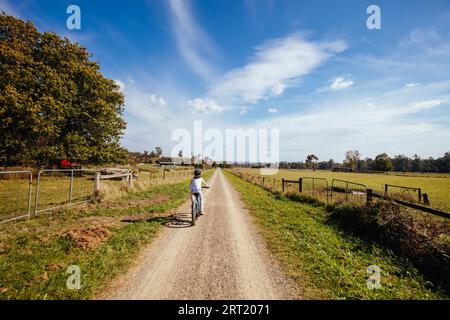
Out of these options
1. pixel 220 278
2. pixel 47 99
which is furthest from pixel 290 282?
pixel 47 99

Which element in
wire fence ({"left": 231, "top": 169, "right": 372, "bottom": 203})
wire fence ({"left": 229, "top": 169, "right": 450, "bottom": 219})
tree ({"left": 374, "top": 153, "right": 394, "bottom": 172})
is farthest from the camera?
tree ({"left": 374, "top": 153, "right": 394, "bottom": 172})

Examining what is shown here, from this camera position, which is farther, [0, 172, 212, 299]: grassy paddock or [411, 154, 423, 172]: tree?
[411, 154, 423, 172]: tree

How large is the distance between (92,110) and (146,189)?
16.8 metres

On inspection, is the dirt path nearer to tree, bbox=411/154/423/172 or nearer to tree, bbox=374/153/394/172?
tree, bbox=374/153/394/172

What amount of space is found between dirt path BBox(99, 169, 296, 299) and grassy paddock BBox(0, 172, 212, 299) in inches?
20.7

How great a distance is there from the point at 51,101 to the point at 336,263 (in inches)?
1112

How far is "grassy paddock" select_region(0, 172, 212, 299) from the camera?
13.4 ft

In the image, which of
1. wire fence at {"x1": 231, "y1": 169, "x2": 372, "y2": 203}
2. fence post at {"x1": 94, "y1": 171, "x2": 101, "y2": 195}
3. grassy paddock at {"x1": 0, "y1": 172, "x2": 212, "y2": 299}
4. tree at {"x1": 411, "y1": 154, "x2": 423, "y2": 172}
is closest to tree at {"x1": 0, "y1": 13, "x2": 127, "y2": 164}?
fence post at {"x1": 94, "y1": 171, "x2": 101, "y2": 195}

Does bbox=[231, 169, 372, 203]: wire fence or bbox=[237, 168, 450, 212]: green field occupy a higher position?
bbox=[231, 169, 372, 203]: wire fence

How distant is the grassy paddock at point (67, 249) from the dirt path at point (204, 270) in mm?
526

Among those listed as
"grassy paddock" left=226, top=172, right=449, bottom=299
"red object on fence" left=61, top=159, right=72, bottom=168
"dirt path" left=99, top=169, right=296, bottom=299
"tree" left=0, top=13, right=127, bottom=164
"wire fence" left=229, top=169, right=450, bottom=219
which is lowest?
"grassy paddock" left=226, top=172, right=449, bottom=299

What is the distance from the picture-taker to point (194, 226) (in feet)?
28.8
